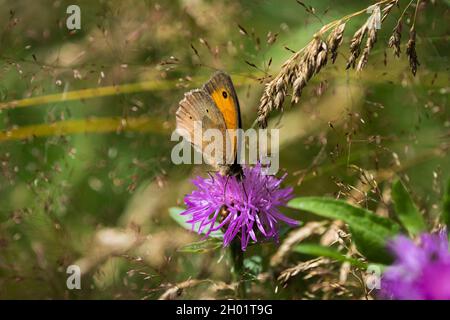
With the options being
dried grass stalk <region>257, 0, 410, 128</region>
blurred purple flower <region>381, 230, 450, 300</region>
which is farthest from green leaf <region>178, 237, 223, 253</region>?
blurred purple flower <region>381, 230, 450, 300</region>

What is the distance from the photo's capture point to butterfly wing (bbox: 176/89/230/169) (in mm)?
2375

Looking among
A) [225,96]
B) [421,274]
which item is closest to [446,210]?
[421,274]

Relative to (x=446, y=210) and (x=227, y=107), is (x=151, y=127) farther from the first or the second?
(x=446, y=210)

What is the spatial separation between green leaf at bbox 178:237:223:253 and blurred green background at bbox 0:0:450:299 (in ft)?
0.97

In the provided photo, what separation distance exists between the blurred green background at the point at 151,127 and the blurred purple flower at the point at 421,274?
141 cm

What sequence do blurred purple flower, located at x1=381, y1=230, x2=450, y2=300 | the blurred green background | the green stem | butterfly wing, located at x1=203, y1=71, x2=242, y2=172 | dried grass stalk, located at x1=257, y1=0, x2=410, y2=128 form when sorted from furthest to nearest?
1. the blurred green background
2. the green stem
3. butterfly wing, located at x1=203, y1=71, x2=242, y2=172
4. dried grass stalk, located at x1=257, y1=0, x2=410, y2=128
5. blurred purple flower, located at x1=381, y1=230, x2=450, y2=300

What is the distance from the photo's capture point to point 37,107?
3494mm

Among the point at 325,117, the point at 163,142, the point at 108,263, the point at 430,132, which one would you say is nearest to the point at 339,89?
the point at 325,117

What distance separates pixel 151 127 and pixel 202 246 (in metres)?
1.12

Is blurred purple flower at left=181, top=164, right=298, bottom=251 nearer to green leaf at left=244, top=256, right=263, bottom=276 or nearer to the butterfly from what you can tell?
the butterfly

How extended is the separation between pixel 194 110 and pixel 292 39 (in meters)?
0.98

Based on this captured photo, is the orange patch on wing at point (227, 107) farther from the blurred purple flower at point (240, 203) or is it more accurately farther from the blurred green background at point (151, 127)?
the blurred green background at point (151, 127)

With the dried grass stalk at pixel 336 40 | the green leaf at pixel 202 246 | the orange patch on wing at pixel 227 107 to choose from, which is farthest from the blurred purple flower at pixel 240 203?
the dried grass stalk at pixel 336 40
